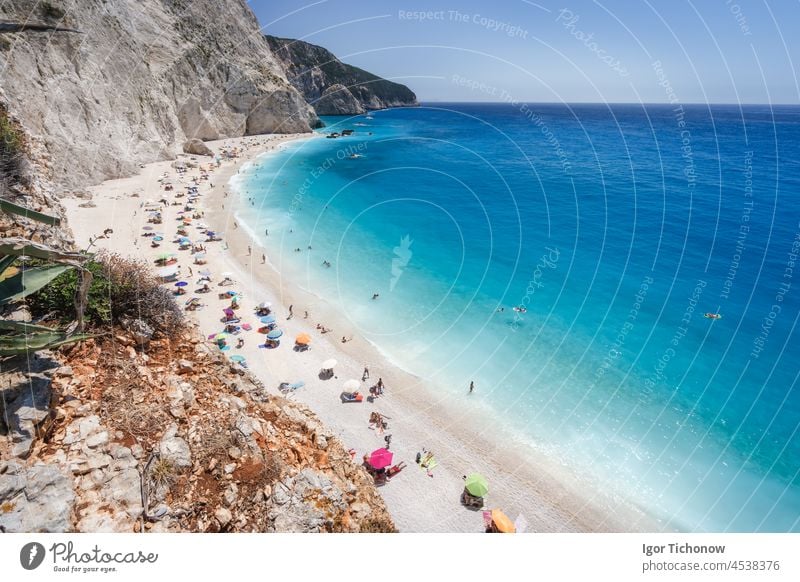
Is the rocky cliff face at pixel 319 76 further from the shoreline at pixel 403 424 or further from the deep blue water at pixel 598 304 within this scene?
the shoreline at pixel 403 424

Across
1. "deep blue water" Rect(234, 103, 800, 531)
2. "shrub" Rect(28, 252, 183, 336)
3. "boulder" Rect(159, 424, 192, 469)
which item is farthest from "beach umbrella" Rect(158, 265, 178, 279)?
"boulder" Rect(159, 424, 192, 469)

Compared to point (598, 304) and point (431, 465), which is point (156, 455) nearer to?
point (431, 465)

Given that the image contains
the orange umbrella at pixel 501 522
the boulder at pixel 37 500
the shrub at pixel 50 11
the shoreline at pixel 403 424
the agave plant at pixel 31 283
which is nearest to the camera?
the boulder at pixel 37 500

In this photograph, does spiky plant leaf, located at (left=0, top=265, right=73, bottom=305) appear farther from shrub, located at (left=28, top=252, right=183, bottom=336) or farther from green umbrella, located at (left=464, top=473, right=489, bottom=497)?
green umbrella, located at (left=464, top=473, right=489, bottom=497)

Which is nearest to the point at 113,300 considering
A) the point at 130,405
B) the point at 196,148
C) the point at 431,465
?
the point at 130,405

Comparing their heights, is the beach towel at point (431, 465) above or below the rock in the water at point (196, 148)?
below

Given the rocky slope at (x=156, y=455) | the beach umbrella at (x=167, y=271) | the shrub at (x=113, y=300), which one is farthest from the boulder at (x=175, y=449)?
the beach umbrella at (x=167, y=271)
